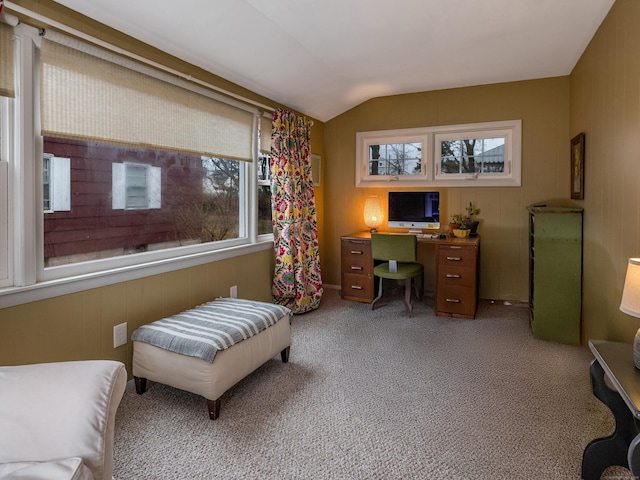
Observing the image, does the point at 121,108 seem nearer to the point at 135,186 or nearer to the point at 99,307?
the point at 135,186

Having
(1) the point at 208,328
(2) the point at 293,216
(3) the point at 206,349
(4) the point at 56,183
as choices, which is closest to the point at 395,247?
(2) the point at 293,216

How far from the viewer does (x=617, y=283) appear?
2322mm

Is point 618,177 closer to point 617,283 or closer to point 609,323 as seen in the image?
point 617,283

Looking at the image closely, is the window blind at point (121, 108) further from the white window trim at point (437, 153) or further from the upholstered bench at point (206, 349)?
the white window trim at point (437, 153)

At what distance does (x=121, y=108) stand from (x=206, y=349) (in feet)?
4.89

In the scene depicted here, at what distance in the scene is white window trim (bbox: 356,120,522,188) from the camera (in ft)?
13.4

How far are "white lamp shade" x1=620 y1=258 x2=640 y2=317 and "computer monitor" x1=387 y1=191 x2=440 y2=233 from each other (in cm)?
287

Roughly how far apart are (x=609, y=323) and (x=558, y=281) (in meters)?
0.69

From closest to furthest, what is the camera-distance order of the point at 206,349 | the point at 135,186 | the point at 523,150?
the point at 206,349
the point at 135,186
the point at 523,150

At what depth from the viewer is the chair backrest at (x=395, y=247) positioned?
371cm

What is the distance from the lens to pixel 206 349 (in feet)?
6.63

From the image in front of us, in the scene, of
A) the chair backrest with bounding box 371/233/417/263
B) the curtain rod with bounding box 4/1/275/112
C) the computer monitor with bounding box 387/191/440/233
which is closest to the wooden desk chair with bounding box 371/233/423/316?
→ the chair backrest with bounding box 371/233/417/263

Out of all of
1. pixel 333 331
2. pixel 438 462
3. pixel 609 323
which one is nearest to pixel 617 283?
pixel 609 323

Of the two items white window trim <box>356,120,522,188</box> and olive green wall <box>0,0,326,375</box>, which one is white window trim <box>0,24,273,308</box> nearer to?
olive green wall <box>0,0,326,375</box>
